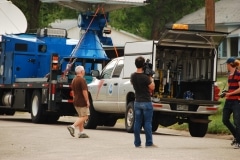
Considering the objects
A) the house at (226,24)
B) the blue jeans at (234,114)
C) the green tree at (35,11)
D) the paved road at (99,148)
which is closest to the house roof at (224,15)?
the house at (226,24)

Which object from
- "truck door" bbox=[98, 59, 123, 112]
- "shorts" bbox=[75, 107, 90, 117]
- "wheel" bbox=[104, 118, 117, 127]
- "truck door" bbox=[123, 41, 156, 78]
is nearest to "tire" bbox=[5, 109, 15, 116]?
"wheel" bbox=[104, 118, 117, 127]

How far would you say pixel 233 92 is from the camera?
675 inches

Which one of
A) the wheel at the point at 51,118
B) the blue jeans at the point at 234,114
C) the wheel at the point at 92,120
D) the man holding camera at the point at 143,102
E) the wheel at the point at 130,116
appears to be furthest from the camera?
the wheel at the point at 51,118

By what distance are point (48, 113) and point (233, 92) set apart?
11410 mm

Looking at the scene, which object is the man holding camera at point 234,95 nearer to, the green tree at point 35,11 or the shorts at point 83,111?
the shorts at point 83,111

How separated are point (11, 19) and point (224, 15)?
96.3ft

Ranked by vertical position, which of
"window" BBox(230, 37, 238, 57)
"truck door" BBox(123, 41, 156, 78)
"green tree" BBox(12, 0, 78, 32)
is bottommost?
"truck door" BBox(123, 41, 156, 78)

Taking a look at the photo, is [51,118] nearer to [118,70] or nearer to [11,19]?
[118,70]

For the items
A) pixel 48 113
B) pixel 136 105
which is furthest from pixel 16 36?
pixel 136 105

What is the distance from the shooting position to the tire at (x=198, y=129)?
74.2 feet

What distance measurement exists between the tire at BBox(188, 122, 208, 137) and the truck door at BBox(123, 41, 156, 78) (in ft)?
7.25

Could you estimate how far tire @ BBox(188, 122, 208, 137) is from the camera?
74.2 ft

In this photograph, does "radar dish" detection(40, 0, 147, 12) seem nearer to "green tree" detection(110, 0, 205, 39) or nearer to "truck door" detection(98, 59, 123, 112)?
"truck door" detection(98, 59, 123, 112)

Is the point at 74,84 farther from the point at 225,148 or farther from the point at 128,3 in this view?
the point at 128,3
